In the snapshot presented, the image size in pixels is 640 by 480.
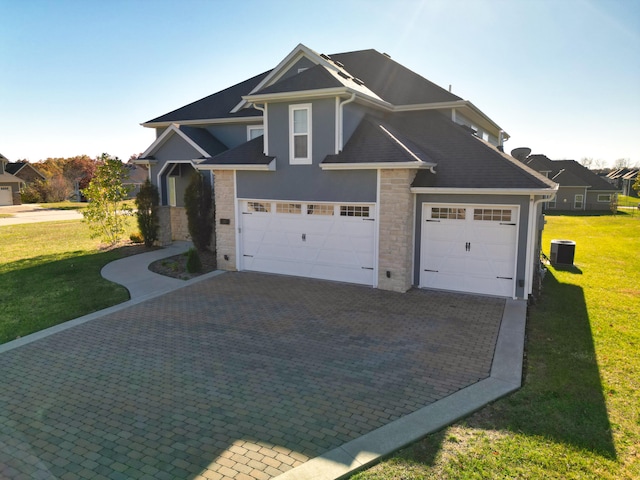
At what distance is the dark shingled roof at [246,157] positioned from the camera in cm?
1448

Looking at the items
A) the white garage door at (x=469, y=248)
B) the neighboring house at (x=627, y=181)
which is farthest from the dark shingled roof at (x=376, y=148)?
the neighboring house at (x=627, y=181)

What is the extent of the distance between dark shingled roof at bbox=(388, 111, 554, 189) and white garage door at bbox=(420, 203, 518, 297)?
2.31ft

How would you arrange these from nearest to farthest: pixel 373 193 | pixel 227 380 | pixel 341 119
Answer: pixel 227 380 → pixel 373 193 → pixel 341 119

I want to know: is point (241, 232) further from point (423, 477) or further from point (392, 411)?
point (423, 477)

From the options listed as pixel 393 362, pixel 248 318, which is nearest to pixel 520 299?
pixel 393 362

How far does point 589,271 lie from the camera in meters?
16.5

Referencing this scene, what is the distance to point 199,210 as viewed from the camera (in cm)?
1820

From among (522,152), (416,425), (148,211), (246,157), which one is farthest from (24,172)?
(416,425)

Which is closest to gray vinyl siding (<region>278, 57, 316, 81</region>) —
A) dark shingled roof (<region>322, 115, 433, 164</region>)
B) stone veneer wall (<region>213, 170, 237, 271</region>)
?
dark shingled roof (<region>322, 115, 433, 164</region>)

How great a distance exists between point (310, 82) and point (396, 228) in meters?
5.13

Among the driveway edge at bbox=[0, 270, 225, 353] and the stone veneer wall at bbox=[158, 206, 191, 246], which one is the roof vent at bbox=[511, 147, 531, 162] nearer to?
the driveway edge at bbox=[0, 270, 225, 353]

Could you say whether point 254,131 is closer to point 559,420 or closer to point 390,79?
point 390,79

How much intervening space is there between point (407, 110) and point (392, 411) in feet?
39.7

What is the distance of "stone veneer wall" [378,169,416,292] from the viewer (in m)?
12.5
